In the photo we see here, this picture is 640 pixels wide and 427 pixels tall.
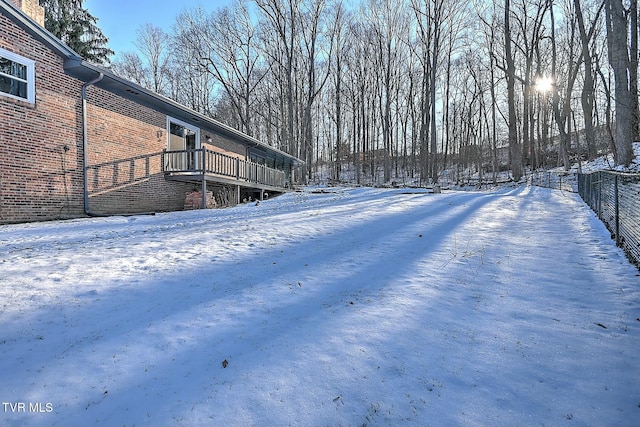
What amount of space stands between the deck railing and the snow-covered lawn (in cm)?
671

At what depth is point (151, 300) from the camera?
3143 millimetres

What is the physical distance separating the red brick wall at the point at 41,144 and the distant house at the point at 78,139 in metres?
0.02

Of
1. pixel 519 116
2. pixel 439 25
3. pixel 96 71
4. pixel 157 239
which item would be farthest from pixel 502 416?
pixel 519 116

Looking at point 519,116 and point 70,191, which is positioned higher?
point 519,116

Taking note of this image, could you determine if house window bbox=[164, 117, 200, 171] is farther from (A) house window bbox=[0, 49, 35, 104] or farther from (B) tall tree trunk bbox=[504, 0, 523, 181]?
(B) tall tree trunk bbox=[504, 0, 523, 181]

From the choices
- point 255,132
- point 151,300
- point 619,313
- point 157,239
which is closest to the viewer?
point 619,313

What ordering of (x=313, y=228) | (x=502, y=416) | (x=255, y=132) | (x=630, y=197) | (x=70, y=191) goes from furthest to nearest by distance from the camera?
(x=255, y=132) → (x=70, y=191) → (x=313, y=228) → (x=630, y=197) → (x=502, y=416)

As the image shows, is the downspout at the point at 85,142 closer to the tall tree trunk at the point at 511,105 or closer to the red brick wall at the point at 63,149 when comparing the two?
the red brick wall at the point at 63,149

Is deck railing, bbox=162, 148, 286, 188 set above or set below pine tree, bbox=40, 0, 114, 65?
Answer: below

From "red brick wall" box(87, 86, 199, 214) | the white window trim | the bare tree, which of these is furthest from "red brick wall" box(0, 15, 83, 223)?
the bare tree

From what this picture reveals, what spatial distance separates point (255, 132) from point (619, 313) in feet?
128

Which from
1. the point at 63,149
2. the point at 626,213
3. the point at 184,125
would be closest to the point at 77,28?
the point at 184,125

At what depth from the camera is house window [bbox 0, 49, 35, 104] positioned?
23.4 feet

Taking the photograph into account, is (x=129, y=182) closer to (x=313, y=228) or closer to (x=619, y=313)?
(x=313, y=228)
